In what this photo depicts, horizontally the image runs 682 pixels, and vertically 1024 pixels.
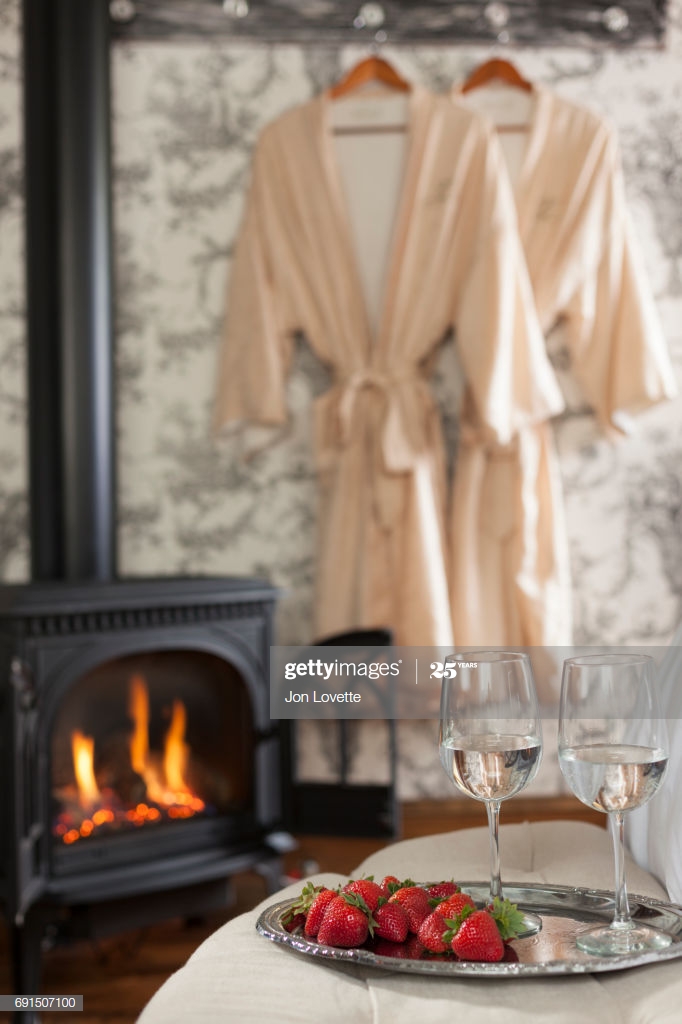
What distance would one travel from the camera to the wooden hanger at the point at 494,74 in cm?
229

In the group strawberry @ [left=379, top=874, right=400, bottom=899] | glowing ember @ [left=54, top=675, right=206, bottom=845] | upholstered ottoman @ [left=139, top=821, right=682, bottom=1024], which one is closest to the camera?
upholstered ottoman @ [left=139, top=821, right=682, bottom=1024]

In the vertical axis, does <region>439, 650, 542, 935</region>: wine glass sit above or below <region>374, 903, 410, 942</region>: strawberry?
above

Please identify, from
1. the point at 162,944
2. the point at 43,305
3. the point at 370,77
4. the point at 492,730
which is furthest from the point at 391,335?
the point at 492,730

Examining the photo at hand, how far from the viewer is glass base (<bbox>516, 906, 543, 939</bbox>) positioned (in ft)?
Answer: 2.33

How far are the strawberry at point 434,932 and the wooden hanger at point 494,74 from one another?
2034 mm

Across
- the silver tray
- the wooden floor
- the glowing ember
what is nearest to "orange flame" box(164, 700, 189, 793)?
the glowing ember

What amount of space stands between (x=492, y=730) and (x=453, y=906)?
0.40ft

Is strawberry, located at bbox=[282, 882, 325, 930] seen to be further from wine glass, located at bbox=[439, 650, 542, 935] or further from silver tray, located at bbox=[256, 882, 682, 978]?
wine glass, located at bbox=[439, 650, 542, 935]

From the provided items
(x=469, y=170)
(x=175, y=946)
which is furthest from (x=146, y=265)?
(x=175, y=946)

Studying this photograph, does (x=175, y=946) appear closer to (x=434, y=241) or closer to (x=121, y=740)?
(x=121, y=740)

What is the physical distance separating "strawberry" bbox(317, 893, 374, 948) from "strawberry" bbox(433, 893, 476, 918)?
0.05 meters

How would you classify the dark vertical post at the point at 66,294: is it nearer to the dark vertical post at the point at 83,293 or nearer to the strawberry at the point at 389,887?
the dark vertical post at the point at 83,293

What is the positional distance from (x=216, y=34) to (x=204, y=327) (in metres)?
0.66

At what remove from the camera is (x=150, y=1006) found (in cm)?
69
